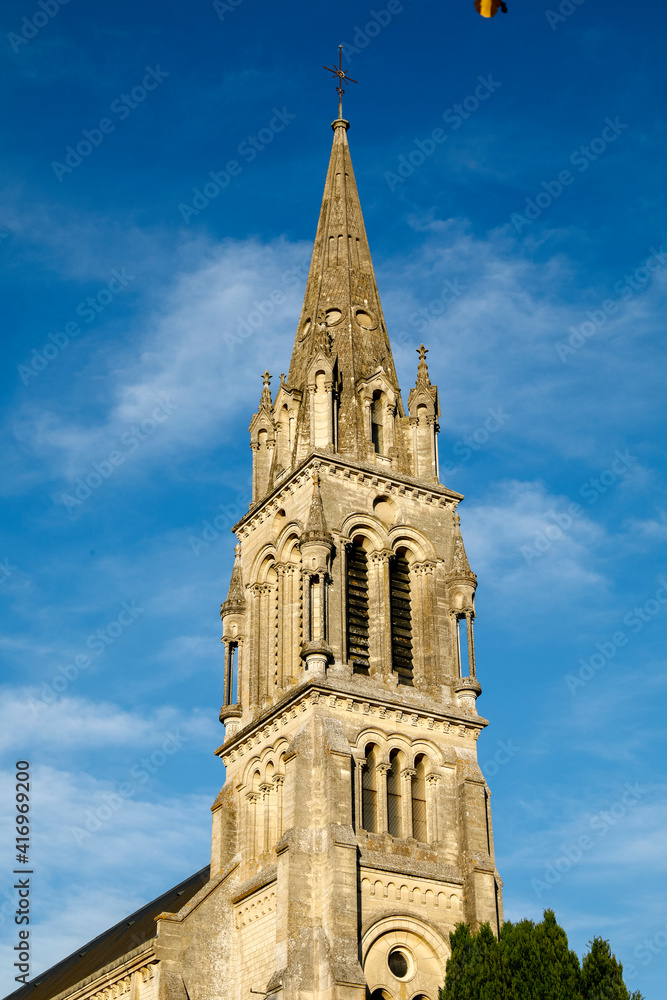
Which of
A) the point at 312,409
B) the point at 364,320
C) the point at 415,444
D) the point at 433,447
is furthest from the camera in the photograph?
the point at 364,320

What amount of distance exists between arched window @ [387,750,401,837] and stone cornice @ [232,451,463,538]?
8693 millimetres

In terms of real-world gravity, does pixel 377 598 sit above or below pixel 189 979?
above

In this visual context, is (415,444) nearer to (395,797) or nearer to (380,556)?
(380,556)

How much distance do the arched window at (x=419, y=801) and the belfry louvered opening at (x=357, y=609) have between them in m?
3.10

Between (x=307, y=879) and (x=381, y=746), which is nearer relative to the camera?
(x=307, y=879)

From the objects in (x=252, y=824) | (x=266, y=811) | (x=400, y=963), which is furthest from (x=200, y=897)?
(x=400, y=963)

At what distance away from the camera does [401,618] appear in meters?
40.3

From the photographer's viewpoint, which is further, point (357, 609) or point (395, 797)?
point (357, 609)

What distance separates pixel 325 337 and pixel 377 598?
32.4 ft

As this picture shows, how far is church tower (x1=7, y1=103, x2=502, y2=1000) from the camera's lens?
34125mm

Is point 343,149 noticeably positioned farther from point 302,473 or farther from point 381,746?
point 381,746

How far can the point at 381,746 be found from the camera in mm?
36781

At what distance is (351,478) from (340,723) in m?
8.31

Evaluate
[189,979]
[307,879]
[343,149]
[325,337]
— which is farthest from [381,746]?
Answer: [343,149]
